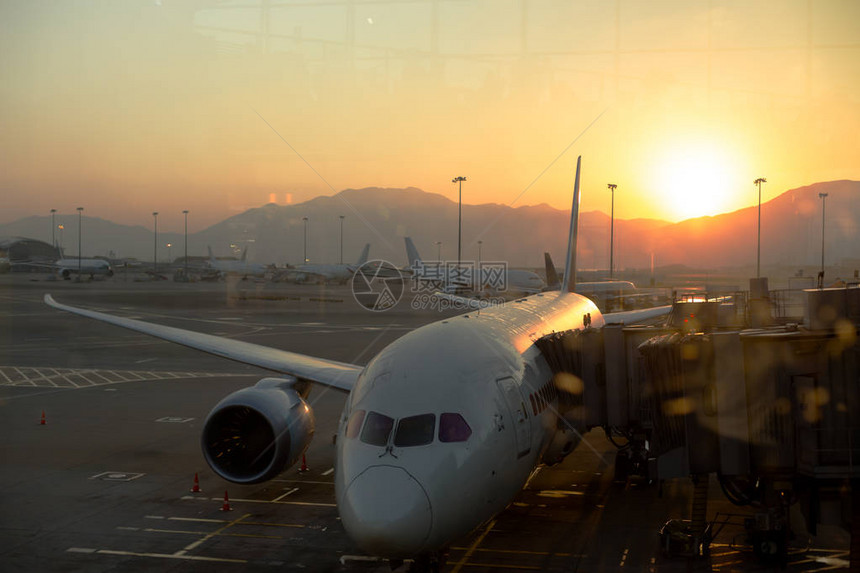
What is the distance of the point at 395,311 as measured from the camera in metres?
82.6

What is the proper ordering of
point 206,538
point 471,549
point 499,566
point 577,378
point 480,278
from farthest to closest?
1. point 480,278
2. point 577,378
3. point 206,538
4. point 471,549
5. point 499,566

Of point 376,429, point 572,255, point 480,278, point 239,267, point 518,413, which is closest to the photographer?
point 376,429

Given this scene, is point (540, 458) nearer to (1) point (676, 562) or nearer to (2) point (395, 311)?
(1) point (676, 562)

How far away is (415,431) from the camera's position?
10398mm

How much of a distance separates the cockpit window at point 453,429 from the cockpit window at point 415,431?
14cm

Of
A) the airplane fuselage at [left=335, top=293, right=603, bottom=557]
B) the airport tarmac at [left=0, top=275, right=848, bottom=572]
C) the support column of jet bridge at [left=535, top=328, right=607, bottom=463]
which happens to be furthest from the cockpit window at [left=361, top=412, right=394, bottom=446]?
the support column of jet bridge at [left=535, top=328, right=607, bottom=463]

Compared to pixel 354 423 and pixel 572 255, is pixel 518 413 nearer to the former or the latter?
pixel 354 423

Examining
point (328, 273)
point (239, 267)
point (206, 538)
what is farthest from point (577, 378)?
point (239, 267)

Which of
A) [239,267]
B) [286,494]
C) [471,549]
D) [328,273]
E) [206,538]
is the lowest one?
[286,494]

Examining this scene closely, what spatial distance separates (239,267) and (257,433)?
17862cm

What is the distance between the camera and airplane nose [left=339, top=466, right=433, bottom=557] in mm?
9312

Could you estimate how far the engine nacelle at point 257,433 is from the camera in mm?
16188

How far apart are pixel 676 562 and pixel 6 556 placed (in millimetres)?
12859

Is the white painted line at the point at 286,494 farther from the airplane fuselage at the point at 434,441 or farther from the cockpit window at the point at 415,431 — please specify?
the cockpit window at the point at 415,431
